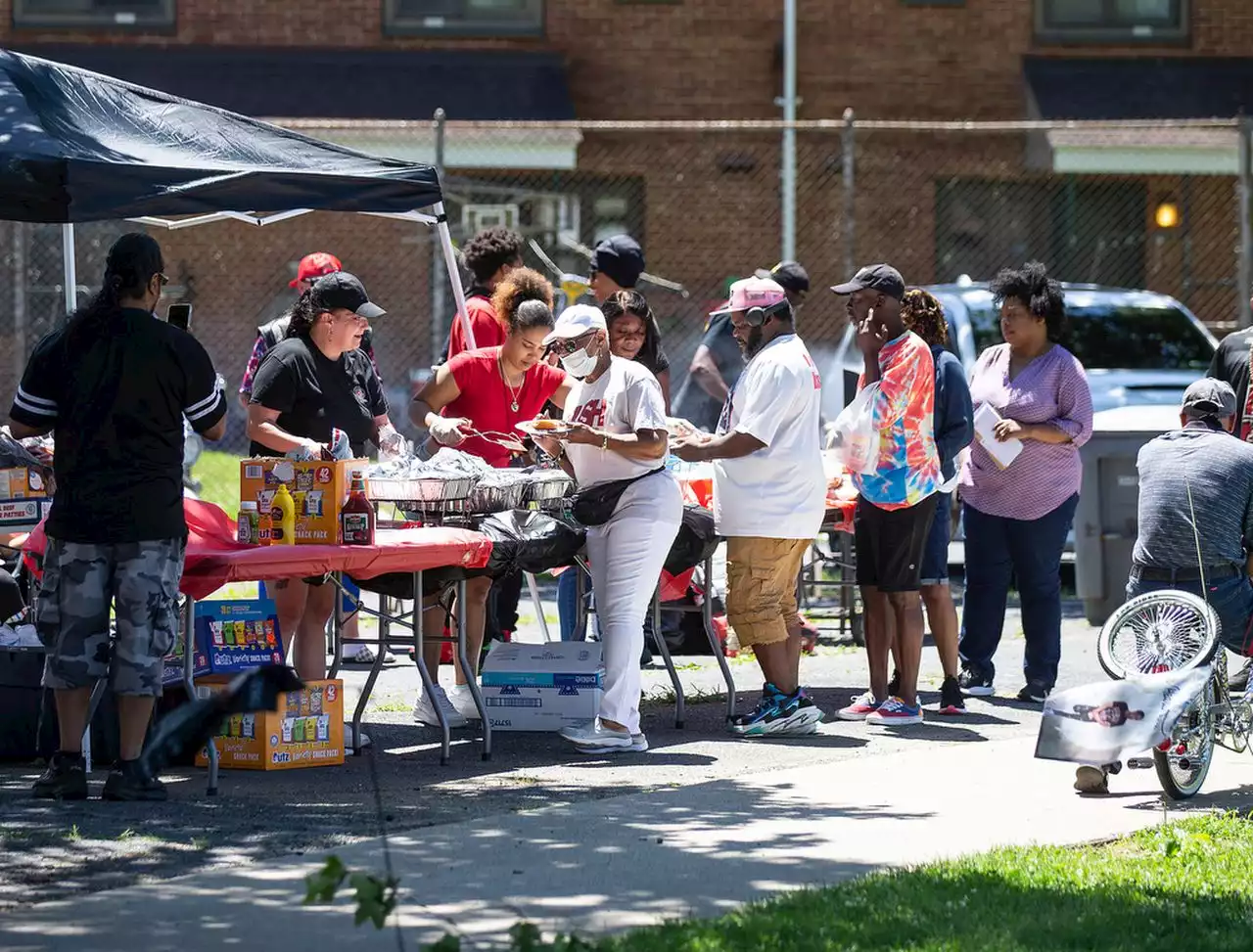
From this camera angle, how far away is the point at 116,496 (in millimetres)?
7145

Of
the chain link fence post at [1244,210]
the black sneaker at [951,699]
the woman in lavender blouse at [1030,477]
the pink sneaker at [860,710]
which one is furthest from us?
the chain link fence post at [1244,210]

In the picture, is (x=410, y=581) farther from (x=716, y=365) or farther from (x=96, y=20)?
(x=96, y=20)

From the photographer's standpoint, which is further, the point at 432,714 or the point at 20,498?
the point at 432,714

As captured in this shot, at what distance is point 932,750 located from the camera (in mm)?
8422

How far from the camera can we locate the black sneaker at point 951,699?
9430 mm

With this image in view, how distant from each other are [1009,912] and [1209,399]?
3316 millimetres

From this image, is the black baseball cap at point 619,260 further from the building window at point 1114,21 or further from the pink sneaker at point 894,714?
the building window at point 1114,21

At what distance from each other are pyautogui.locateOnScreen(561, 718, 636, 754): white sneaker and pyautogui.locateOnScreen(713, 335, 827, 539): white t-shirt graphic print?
97 cm

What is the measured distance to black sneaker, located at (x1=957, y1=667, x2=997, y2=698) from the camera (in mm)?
10031

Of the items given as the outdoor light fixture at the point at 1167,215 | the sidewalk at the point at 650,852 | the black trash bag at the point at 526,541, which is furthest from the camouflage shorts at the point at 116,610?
the outdoor light fixture at the point at 1167,215

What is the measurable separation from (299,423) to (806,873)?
3468mm

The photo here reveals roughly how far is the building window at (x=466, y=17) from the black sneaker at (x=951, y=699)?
561 inches

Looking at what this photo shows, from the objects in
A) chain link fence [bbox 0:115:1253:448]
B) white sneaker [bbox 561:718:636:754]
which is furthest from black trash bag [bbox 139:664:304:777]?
chain link fence [bbox 0:115:1253:448]

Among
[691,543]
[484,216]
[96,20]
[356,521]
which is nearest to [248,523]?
[356,521]
